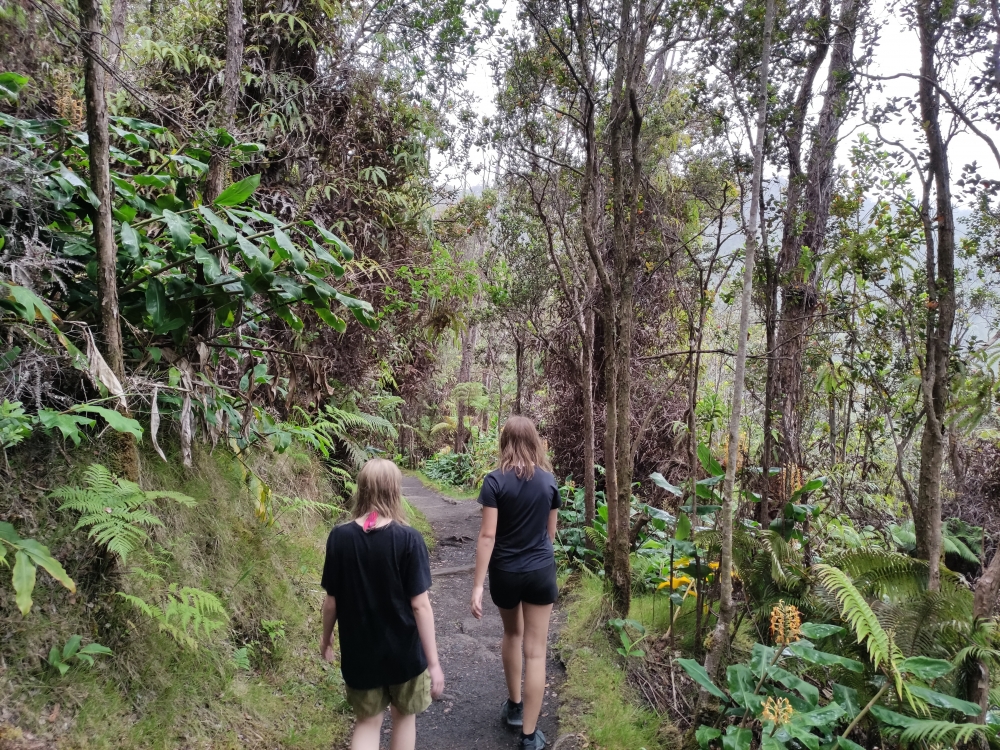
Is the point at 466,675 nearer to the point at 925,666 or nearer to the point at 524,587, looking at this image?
the point at 524,587

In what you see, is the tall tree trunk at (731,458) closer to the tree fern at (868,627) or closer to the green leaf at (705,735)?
the green leaf at (705,735)

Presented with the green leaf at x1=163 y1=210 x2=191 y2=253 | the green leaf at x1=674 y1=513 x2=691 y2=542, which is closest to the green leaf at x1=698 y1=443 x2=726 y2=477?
the green leaf at x1=674 y1=513 x2=691 y2=542

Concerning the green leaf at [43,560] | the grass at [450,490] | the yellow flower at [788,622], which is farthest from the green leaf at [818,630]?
the grass at [450,490]

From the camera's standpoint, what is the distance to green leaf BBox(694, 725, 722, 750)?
3.17m

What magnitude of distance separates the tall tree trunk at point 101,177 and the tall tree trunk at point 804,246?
4.93 m

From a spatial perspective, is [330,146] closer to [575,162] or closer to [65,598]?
[575,162]

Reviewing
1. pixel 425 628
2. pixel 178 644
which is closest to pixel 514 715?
pixel 425 628

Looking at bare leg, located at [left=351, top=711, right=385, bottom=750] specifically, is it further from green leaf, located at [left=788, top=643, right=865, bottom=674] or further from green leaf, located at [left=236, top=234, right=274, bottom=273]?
green leaf, located at [left=236, top=234, right=274, bottom=273]

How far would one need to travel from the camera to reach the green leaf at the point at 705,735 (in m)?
3.17

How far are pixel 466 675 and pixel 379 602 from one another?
2352 mm

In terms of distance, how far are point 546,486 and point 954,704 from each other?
2236 mm

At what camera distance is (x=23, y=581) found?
209 cm

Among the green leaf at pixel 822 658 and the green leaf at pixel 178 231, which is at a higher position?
the green leaf at pixel 178 231

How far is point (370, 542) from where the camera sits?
108 inches
